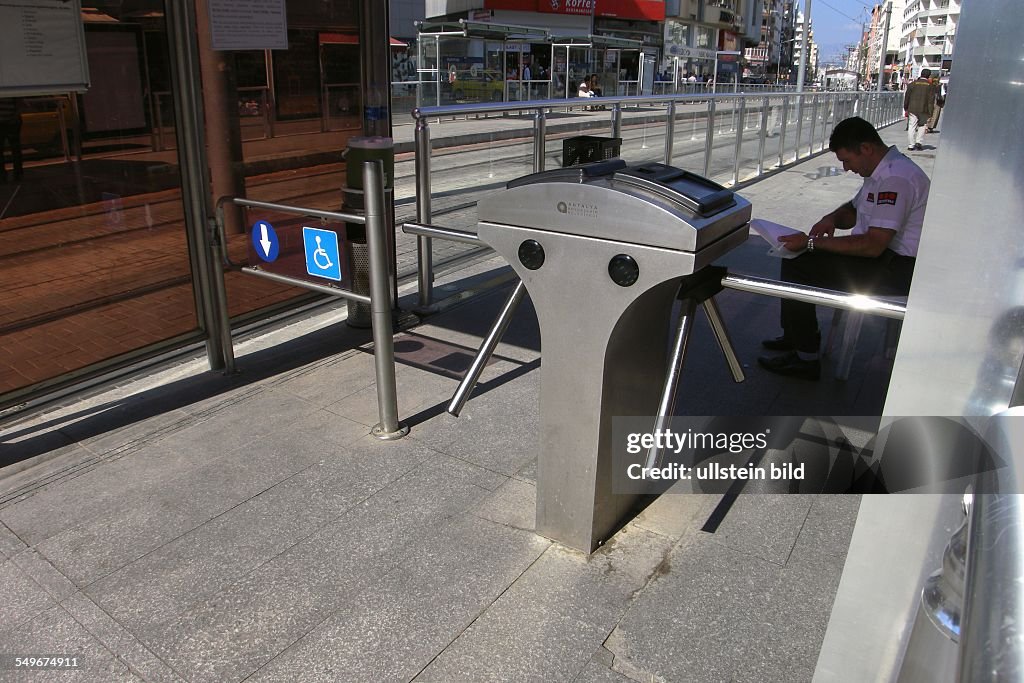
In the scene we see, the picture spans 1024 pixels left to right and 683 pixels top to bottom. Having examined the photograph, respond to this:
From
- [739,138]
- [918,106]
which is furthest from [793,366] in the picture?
[918,106]

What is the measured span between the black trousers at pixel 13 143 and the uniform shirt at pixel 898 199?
4020mm

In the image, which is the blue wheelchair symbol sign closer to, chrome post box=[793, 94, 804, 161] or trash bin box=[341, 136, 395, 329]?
trash bin box=[341, 136, 395, 329]

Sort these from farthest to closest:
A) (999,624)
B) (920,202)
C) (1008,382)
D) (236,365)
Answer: (236,365)
(920,202)
(1008,382)
(999,624)

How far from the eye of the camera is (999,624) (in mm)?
671

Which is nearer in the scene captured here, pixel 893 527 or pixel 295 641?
pixel 893 527

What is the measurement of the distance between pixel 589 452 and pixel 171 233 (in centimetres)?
277

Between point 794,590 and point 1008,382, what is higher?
point 1008,382

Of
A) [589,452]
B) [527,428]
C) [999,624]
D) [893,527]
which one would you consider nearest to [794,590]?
[589,452]

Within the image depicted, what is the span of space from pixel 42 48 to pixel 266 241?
52.6 inches

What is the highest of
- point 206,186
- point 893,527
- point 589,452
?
point 206,186

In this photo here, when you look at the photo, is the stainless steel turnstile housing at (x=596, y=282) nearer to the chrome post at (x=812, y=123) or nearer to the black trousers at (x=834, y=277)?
the black trousers at (x=834, y=277)

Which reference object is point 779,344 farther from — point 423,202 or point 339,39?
point 339,39

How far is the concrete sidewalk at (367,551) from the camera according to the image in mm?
2404

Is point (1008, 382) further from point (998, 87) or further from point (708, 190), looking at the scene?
point (708, 190)
